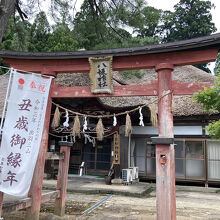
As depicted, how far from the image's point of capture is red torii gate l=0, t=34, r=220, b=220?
393cm

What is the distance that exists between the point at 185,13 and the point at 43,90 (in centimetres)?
2984

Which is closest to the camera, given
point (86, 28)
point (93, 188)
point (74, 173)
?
point (93, 188)

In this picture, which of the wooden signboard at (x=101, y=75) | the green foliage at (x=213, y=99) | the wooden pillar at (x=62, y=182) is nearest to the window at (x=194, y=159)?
the wooden signboard at (x=101, y=75)

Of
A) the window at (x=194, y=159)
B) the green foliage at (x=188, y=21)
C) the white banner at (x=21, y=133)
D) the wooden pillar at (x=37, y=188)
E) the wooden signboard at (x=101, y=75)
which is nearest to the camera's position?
the white banner at (x=21, y=133)

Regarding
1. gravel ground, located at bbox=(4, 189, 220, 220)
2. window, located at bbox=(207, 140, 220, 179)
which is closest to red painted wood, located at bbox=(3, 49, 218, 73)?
gravel ground, located at bbox=(4, 189, 220, 220)

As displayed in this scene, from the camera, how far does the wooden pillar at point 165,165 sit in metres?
3.74

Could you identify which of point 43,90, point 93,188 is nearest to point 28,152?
point 43,90

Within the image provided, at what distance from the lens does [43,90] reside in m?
4.52

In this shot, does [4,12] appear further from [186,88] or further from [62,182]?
[186,88]

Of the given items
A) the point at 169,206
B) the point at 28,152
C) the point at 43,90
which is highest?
the point at 43,90

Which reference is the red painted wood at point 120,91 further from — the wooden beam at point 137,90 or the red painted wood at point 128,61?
the red painted wood at point 128,61

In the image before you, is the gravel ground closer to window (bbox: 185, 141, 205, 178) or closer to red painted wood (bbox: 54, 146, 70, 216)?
red painted wood (bbox: 54, 146, 70, 216)

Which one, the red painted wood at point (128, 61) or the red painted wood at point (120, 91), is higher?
the red painted wood at point (128, 61)

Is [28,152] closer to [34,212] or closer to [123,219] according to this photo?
[34,212]
